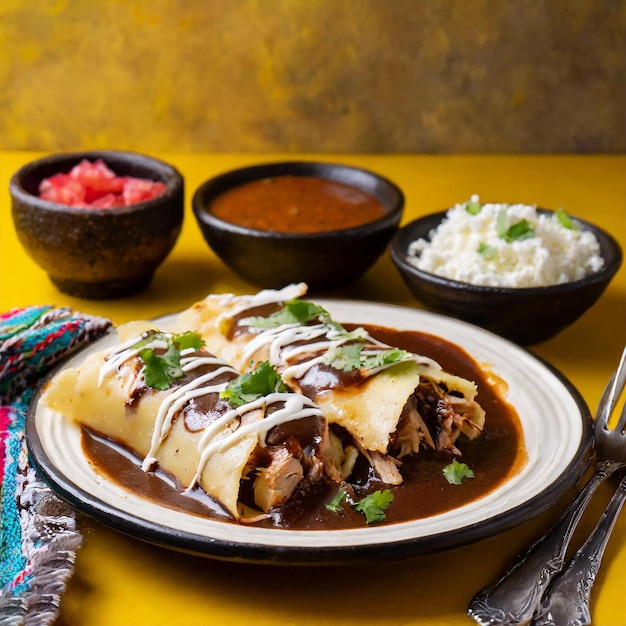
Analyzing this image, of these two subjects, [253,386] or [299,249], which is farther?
[299,249]

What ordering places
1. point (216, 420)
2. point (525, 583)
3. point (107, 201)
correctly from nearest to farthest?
point (525, 583) < point (216, 420) < point (107, 201)

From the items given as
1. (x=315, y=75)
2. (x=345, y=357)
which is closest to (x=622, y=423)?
(x=345, y=357)

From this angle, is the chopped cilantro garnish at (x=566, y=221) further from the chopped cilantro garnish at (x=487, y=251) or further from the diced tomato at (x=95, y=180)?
the diced tomato at (x=95, y=180)

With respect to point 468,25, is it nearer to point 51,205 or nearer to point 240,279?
point 240,279

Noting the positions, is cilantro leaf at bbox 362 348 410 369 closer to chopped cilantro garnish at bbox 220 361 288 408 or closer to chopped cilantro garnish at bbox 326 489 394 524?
chopped cilantro garnish at bbox 220 361 288 408

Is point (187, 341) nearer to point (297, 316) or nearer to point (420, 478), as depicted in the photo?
point (297, 316)
